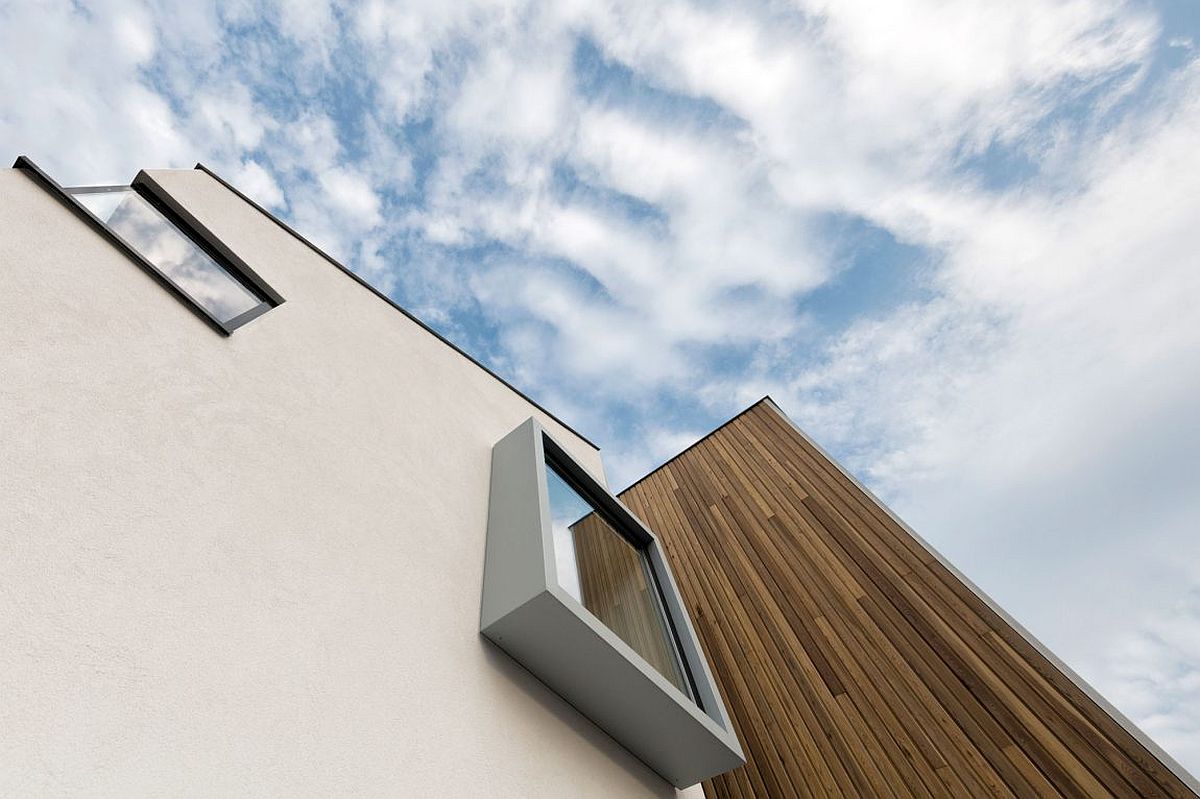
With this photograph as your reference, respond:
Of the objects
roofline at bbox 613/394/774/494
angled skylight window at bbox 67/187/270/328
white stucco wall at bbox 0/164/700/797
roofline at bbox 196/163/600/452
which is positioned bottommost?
white stucco wall at bbox 0/164/700/797

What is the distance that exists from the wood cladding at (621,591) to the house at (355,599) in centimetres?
3

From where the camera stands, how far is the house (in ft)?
2.82

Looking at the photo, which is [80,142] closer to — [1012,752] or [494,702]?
[494,702]

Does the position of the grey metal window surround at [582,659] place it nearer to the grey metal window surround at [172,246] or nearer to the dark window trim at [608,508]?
the dark window trim at [608,508]

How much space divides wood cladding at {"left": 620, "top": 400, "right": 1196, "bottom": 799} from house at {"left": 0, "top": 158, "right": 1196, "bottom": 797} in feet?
0.05

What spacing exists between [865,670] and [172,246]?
13.3 feet

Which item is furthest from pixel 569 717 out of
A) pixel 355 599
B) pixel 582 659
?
pixel 355 599

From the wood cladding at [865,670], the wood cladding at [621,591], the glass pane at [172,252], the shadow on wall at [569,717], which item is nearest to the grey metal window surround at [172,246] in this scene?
the glass pane at [172,252]

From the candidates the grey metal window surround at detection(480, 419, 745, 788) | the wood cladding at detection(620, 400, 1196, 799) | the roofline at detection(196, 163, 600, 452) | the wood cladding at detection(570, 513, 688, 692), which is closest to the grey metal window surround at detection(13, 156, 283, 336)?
the roofline at detection(196, 163, 600, 452)

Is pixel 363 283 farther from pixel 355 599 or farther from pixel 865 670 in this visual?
pixel 865 670

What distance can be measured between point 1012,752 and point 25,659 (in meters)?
3.39

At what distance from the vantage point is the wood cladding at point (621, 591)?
2.14 metres

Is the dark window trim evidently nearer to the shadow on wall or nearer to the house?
the house

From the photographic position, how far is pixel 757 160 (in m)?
8.64
